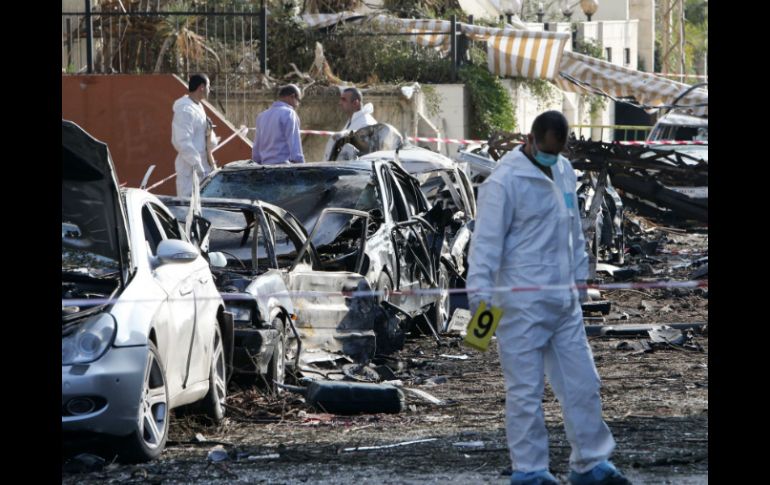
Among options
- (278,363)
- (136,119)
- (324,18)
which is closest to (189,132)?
(136,119)

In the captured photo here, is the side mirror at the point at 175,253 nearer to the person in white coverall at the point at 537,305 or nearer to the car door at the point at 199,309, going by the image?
the car door at the point at 199,309

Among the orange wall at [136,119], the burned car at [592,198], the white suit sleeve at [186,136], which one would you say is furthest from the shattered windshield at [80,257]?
the orange wall at [136,119]

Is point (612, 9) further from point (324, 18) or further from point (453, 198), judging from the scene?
point (453, 198)

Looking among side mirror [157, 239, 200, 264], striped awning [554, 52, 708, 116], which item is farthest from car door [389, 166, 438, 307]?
striped awning [554, 52, 708, 116]

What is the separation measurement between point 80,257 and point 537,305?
2718mm

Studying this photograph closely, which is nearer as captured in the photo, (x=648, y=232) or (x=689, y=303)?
(x=689, y=303)

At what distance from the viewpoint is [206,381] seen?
827cm

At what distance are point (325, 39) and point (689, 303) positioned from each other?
483 inches

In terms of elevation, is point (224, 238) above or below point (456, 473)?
above

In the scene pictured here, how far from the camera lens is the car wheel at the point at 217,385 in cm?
836

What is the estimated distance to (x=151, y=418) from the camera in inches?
284

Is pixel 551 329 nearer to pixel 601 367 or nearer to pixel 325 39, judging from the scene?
pixel 601 367
